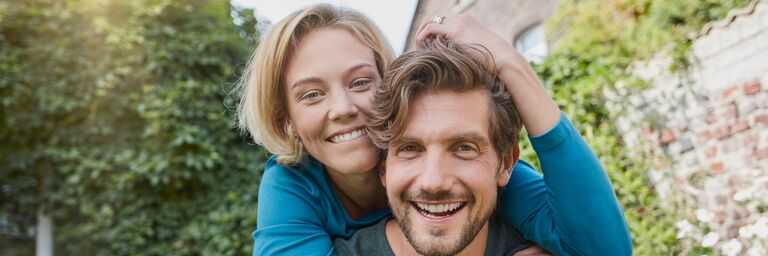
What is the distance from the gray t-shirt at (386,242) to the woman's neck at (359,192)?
0.22 meters

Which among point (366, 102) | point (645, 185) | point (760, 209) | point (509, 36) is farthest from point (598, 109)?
point (509, 36)

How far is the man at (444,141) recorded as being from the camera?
1716mm

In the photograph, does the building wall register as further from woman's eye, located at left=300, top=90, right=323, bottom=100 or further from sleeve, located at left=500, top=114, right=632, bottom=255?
sleeve, located at left=500, top=114, right=632, bottom=255

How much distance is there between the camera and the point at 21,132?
7.43 m

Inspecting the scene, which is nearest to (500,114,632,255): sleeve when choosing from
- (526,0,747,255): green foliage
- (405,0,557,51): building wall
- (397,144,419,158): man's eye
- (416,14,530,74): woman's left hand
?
(416,14,530,74): woman's left hand

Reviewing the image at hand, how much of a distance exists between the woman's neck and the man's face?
1.59 feet

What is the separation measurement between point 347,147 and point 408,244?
0.40 meters

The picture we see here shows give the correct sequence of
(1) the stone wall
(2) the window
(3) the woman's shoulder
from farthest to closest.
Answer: (2) the window
(1) the stone wall
(3) the woman's shoulder

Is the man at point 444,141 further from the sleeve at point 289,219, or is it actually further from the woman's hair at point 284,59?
the woman's hair at point 284,59

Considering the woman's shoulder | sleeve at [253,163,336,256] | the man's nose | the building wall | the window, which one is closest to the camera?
the man's nose

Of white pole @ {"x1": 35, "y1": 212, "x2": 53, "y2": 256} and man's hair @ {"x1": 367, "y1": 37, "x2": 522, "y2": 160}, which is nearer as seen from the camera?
man's hair @ {"x1": 367, "y1": 37, "x2": 522, "y2": 160}

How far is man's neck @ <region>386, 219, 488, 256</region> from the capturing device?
191 cm

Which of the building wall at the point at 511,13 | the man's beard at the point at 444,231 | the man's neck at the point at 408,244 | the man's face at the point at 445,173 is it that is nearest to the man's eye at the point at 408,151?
the man's face at the point at 445,173

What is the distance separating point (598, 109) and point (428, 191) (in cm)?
369
